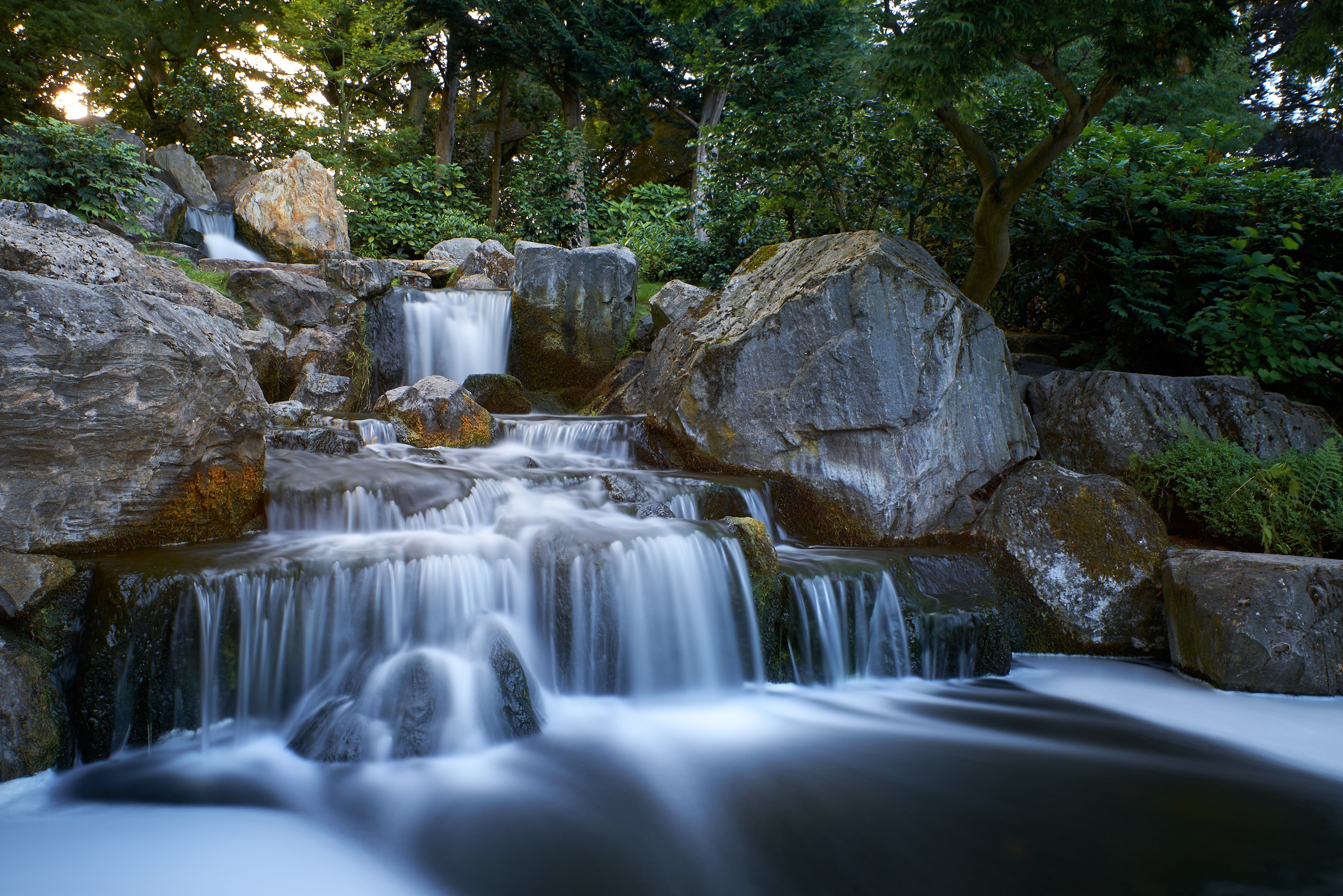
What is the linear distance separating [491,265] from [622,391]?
425 centimetres

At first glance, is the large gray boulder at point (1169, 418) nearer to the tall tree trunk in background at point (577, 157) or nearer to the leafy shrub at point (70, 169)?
the tall tree trunk in background at point (577, 157)

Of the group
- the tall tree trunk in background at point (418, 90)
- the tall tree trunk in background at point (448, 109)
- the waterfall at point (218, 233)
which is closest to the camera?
the waterfall at point (218, 233)

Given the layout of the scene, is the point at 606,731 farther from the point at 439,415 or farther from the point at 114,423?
the point at 439,415

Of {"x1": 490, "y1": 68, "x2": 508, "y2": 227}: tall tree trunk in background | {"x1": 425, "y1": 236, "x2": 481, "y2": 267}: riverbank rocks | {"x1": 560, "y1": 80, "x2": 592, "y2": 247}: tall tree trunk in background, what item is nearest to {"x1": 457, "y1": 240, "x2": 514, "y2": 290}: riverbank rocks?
{"x1": 425, "y1": 236, "x2": 481, "y2": 267}: riverbank rocks

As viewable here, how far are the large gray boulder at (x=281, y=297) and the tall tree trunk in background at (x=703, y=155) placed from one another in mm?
5426

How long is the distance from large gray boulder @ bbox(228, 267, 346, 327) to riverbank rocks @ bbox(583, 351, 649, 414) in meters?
3.58

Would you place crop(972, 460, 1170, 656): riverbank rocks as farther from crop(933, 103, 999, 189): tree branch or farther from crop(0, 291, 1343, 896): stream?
crop(933, 103, 999, 189): tree branch

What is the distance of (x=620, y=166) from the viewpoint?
79.6ft

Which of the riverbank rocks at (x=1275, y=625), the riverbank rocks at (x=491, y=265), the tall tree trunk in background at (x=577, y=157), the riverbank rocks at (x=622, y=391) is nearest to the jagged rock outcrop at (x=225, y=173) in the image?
the tall tree trunk in background at (x=577, y=157)

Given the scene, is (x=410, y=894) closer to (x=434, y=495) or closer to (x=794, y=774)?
(x=794, y=774)

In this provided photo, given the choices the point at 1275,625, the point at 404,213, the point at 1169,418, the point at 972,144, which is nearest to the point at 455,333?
the point at 972,144

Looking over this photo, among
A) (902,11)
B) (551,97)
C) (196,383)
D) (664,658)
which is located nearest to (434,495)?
(196,383)

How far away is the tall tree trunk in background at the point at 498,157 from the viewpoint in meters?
18.8

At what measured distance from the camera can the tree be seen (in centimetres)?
496
